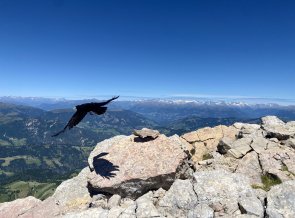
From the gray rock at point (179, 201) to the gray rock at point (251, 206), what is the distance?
3.22 meters

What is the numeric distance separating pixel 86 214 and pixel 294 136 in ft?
74.8

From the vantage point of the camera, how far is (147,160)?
2844cm

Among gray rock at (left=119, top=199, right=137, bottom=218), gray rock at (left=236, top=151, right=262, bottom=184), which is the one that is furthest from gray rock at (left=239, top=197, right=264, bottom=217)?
gray rock at (left=119, top=199, right=137, bottom=218)

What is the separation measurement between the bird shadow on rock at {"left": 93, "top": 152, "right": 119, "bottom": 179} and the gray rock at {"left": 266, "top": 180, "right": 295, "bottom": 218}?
42.1ft

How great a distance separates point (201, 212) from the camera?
20.9m

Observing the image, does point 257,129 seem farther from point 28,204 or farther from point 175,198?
point 28,204

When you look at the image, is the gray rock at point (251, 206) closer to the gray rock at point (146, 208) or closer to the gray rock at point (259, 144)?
the gray rock at point (146, 208)

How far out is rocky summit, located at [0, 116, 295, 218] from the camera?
71.8 feet

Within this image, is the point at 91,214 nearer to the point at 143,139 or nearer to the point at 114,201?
the point at 114,201

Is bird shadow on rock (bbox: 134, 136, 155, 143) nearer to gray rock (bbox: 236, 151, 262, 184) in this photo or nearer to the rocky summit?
the rocky summit

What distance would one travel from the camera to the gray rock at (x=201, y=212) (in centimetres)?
2061

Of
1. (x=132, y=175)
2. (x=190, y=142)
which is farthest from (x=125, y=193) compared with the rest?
(x=190, y=142)

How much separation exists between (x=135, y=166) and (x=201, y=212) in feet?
27.8

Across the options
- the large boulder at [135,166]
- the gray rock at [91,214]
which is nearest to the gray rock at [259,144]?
the large boulder at [135,166]
